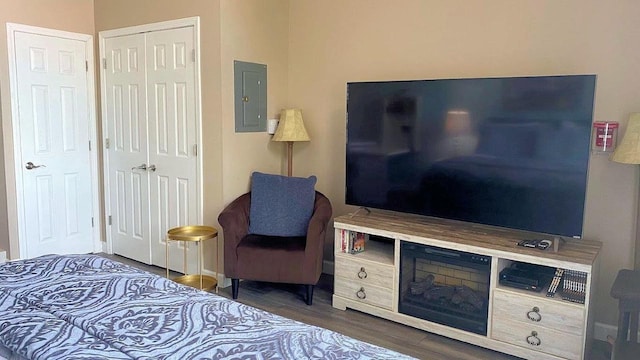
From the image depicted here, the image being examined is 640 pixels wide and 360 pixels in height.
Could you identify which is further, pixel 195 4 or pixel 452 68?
pixel 195 4

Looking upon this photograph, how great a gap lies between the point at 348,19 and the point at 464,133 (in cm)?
152

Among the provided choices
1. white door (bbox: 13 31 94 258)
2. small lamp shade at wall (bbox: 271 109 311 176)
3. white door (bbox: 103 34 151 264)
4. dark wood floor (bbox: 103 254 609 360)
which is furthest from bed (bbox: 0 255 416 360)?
white door (bbox: 13 31 94 258)

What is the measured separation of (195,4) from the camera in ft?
12.7

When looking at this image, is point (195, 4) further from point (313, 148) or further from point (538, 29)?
point (538, 29)

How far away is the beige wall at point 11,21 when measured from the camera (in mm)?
4035

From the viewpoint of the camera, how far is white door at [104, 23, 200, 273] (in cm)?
404

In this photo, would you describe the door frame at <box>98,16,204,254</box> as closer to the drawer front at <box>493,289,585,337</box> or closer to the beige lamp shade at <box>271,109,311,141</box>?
the beige lamp shade at <box>271,109,311,141</box>

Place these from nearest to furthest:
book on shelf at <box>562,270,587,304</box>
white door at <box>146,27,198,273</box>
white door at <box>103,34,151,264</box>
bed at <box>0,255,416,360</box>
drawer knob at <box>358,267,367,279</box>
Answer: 1. bed at <box>0,255,416,360</box>
2. book on shelf at <box>562,270,587,304</box>
3. drawer knob at <box>358,267,367,279</box>
4. white door at <box>146,27,198,273</box>
5. white door at <box>103,34,151,264</box>

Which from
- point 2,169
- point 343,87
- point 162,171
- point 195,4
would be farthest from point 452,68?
point 2,169

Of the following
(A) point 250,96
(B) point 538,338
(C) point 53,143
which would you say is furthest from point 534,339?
(C) point 53,143

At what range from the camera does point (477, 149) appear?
3074mm

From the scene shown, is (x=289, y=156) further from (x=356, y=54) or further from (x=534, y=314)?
(x=534, y=314)

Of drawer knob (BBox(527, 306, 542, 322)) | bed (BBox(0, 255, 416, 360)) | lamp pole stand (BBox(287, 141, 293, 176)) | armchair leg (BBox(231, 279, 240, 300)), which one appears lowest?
armchair leg (BBox(231, 279, 240, 300))

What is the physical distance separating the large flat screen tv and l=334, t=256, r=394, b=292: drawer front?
1.44ft
